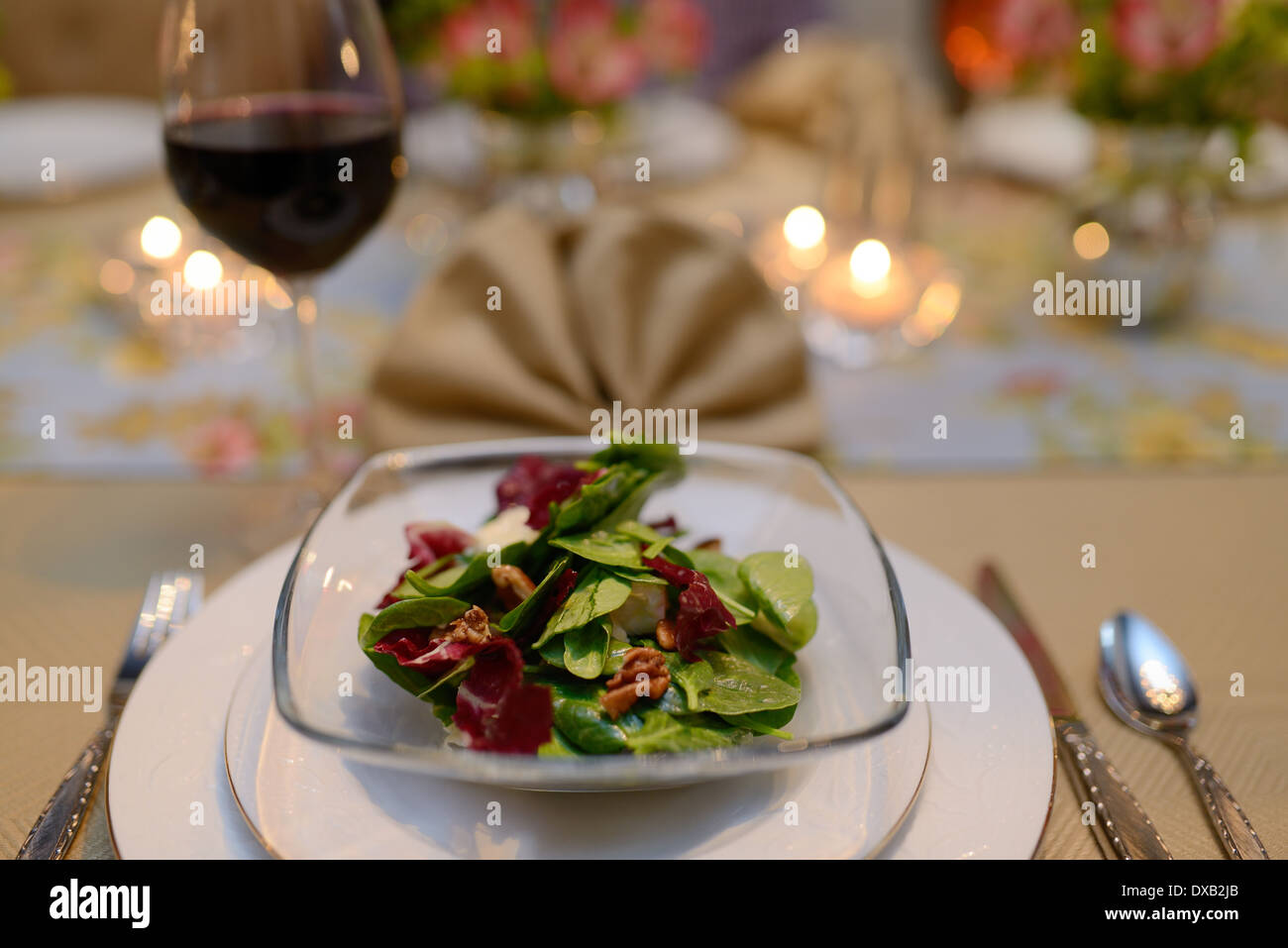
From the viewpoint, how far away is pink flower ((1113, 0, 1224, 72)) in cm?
99

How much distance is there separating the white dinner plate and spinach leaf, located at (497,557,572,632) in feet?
4.15

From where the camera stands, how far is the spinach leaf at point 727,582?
0.48 meters

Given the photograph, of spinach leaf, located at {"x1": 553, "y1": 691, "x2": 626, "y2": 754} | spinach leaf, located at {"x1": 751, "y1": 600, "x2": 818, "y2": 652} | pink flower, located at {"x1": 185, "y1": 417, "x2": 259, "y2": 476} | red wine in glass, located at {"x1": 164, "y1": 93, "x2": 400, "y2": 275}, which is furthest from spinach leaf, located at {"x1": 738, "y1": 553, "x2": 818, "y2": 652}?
pink flower, located at {"x1": 185, "y1": 417, "x2": 259, "y2": 476}

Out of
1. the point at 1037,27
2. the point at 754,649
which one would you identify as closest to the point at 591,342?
the point at 754,649

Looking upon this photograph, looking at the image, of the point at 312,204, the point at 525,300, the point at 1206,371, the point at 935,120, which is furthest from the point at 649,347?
the point at 935,120

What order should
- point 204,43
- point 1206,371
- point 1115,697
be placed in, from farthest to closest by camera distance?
point 1206,371 → point 204,43 → point 1115,697

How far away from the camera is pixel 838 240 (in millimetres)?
1297

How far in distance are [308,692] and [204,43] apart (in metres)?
0.46

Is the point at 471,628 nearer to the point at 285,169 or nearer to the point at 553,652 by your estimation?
the point at 553,652

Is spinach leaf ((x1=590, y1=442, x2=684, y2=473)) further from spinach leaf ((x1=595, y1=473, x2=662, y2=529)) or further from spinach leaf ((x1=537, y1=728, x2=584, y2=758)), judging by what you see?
spinach leaf ((x1=537, y1=728, x2=584, y2=758))

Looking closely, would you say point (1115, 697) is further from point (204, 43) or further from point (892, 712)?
point (204, 43)

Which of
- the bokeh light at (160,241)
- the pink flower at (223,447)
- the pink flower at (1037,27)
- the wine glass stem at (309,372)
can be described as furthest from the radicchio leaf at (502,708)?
the pink flower at (1037,27)
